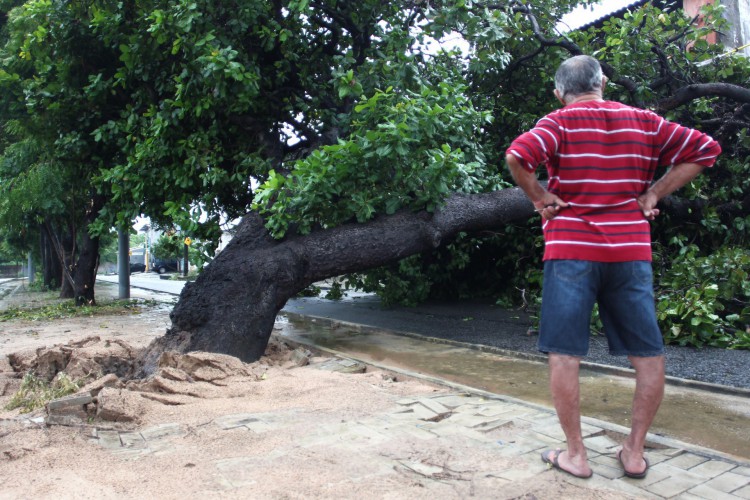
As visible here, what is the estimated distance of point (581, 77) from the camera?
9.74ft

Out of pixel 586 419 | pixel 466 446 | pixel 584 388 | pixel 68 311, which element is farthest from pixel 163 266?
pixel 466 446

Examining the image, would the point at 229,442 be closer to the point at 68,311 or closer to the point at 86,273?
the point at 68,311

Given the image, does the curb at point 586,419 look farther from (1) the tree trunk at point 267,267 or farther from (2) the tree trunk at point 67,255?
(2) the tree trunk at point 67,255

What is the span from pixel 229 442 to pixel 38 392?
6.11 feet

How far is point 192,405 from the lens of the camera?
421 cm

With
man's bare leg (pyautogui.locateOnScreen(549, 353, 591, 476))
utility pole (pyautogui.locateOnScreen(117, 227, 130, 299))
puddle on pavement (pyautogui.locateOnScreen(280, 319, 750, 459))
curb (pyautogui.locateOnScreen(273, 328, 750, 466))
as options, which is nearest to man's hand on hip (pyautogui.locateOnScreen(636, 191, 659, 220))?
man's bare leg (pyautogui.locateOnScreen(549, 353, 591, 476))

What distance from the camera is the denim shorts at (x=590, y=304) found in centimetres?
279

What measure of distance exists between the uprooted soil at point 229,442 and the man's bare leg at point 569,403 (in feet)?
0.45

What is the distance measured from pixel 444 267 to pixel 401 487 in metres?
8.60

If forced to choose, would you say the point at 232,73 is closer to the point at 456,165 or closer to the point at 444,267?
the point at 456,165

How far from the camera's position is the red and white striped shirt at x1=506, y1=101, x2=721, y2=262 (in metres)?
2.80

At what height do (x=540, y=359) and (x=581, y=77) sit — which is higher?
(x=581, y=77)

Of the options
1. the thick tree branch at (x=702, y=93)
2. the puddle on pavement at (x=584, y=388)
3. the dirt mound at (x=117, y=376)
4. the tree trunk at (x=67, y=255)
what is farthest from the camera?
the tree trunk at (x=67, y=255)

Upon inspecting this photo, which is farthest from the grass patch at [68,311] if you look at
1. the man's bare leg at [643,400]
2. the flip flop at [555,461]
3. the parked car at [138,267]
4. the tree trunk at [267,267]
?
the parked car at [138,267]
